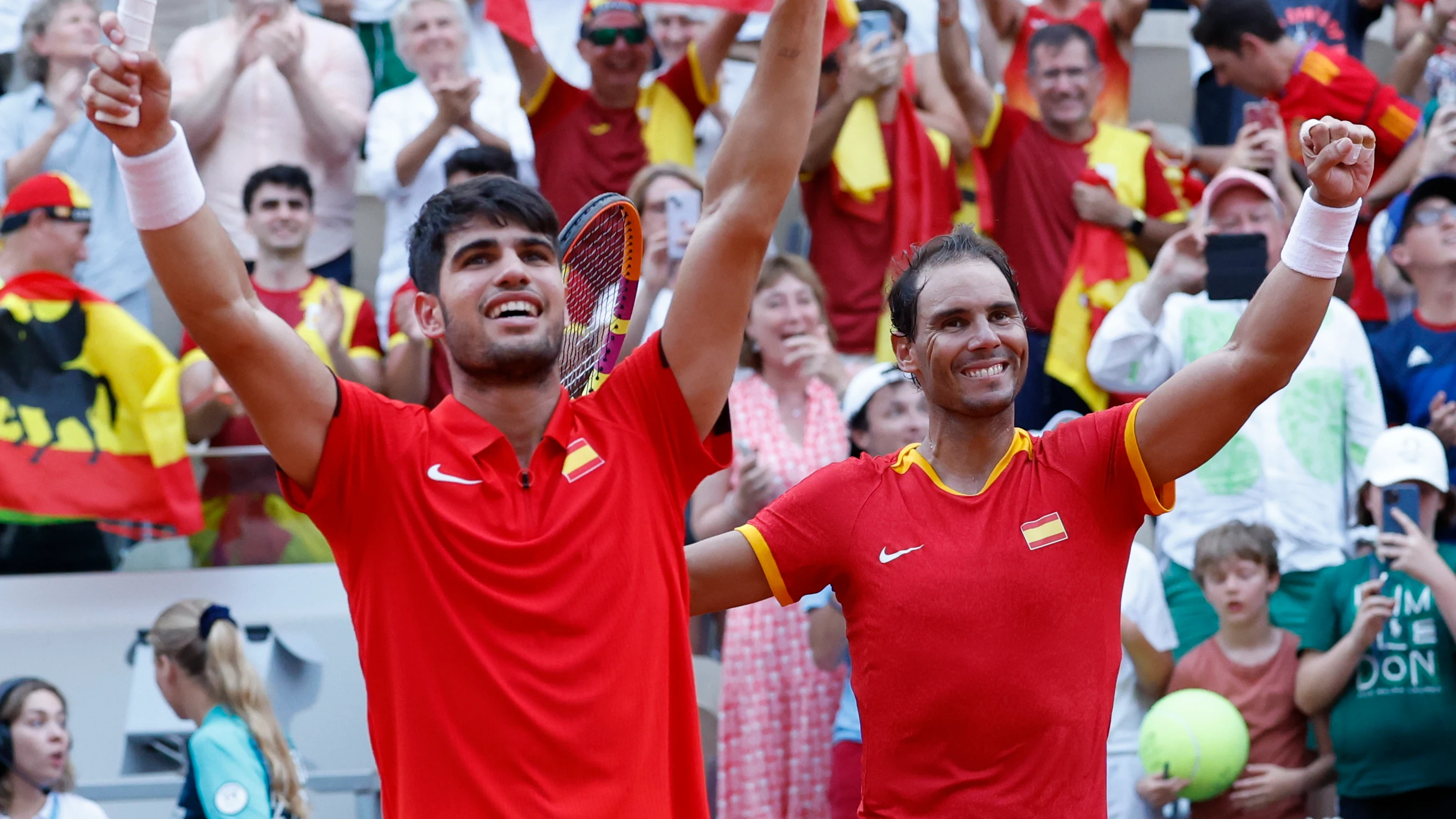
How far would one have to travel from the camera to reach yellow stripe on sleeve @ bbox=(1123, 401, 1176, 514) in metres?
3.32

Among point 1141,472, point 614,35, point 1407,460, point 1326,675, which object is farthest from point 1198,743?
point 614,35

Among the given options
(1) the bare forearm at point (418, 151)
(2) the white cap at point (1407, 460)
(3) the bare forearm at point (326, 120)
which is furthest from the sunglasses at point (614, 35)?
(2) the white cap at point (1407, 460)

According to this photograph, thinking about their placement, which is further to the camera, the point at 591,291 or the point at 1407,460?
the point at 1407,460

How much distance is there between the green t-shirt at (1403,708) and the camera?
17.7ft

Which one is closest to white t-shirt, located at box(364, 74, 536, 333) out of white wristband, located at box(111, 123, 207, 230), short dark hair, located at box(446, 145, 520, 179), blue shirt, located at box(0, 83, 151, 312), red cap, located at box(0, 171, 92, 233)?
short dark hair, located at box(446, 145, 520, 179)

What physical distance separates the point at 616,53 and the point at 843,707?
3.30 meters

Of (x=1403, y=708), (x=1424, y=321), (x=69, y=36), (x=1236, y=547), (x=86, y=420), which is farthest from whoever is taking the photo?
(x=69, y=36)

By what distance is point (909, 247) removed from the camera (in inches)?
217

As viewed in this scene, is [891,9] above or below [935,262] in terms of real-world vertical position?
above

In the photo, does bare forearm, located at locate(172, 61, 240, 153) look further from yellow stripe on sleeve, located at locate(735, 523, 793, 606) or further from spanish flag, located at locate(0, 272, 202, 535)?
yellow stripe on sleeve, located at locate(735, 523, 793, 606)

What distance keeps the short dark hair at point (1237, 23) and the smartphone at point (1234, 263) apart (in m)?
1.43

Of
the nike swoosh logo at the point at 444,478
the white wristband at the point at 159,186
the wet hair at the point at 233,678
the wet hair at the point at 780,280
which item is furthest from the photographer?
the wet hair at the point at 780,280

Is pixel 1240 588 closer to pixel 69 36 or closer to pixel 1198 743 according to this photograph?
pixel 1198 743

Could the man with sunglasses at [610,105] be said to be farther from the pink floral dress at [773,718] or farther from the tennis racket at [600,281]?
the tennis racket at [600,281]
